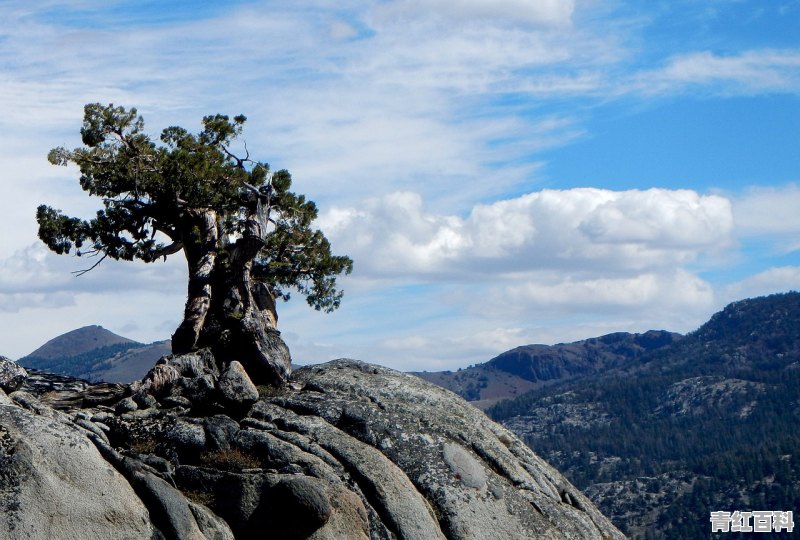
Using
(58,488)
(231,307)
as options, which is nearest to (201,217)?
(231,307)

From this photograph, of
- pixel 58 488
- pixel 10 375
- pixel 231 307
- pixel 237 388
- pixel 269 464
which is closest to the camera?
pixel 58 488

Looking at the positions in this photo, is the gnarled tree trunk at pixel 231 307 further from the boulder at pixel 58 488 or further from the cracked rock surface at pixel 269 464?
the boulder at pixel 58 488

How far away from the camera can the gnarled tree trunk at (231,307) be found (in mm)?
35656

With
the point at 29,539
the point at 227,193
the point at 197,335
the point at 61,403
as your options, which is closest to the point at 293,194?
the point at 227,193

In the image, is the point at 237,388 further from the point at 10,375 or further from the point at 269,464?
the point at 10,375

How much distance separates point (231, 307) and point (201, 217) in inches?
276

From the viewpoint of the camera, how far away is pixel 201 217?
1764 inches

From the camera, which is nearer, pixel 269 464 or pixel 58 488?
pixel 58 488

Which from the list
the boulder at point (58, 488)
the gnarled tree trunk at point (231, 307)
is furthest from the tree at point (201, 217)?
the boulder at point (58, 488)

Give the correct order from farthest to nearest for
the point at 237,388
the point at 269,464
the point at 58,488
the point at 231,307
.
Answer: the point at 231,307 → the point at 237,388 → the point at 269,464 → the point at 58,488

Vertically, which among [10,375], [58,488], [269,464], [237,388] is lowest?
[269,464]

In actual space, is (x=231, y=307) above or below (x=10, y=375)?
above

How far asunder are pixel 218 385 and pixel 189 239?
47.5 feet

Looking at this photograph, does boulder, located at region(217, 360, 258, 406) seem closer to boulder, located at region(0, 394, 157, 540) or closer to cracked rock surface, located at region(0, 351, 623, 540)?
cracked rock surface, located at region(0, 351, 623, 540)
